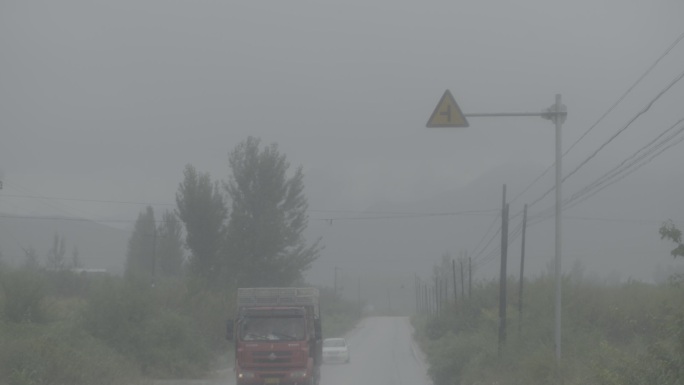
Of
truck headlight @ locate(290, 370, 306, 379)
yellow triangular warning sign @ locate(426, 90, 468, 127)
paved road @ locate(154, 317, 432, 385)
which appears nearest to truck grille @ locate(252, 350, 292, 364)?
truck headlight @ locate(290, 370, 306, 379)

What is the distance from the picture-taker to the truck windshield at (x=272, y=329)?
1129 inches

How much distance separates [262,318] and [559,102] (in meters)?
11.6

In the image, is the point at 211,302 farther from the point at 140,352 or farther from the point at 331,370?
the point at 140,352

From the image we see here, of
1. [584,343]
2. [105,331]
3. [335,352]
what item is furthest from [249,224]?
[584,343]

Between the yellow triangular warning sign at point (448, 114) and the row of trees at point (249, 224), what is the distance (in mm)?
46600

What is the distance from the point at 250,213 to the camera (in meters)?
67.2

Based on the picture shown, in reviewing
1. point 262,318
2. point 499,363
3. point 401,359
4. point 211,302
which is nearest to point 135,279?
point 211,302

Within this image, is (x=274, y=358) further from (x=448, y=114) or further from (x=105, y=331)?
(x=448, y=114)

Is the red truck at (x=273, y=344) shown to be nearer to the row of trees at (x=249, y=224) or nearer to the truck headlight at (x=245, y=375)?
the truck headlight at (x=245, y=375)

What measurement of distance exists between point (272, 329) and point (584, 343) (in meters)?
9.71

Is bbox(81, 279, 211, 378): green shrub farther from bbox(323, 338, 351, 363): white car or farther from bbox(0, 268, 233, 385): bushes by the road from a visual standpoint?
bbox(323, 338, 351, 363): white car

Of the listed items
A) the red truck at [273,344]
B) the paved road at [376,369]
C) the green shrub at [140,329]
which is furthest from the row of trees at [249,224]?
the red truck at [273,344]

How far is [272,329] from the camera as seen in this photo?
2888cm

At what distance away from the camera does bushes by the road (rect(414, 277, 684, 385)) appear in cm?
1500
